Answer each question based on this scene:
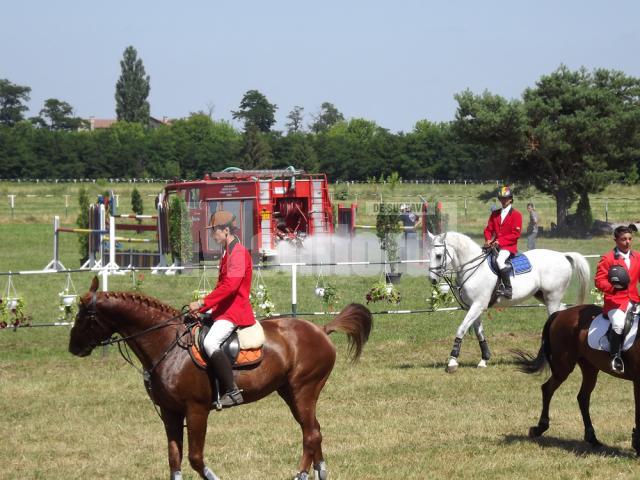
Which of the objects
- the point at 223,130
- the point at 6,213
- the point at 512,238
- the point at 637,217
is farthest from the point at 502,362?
the point at 223,130

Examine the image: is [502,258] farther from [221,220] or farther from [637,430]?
[221,220]

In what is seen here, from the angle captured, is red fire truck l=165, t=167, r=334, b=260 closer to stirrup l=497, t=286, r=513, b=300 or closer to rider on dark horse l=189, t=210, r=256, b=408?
stirrup l=497, t=286, r=513, b=300

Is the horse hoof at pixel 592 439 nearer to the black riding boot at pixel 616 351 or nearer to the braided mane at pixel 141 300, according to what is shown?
the black riding boot at pixel 616 351

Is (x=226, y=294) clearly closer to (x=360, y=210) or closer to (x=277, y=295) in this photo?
(x=277, y=295)

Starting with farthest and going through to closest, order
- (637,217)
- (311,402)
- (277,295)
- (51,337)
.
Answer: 1. (637,217)
2. (277,295)
3. (51,337)
4. (311,402)

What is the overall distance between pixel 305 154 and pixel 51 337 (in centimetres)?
6283

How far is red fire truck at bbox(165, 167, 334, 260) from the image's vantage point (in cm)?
2667

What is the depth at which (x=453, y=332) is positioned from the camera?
53.5 ft

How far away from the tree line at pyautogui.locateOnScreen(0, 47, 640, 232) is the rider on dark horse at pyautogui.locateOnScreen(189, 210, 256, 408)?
34970 millimetres

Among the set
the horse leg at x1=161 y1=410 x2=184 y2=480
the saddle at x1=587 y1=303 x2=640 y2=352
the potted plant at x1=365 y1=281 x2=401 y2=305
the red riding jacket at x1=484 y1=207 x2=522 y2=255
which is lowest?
the horse leg at x1=161 y1=410 x2=184 y2=480

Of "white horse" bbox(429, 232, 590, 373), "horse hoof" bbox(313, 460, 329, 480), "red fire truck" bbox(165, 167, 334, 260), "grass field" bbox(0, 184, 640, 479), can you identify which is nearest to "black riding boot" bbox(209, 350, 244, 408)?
"horse hoof" bbox(313, 460, 329, 480)

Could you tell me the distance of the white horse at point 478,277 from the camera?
13852 millimetres

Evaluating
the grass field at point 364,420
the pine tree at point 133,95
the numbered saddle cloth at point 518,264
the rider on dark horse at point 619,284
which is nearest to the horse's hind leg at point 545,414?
the grass field at point 364,420

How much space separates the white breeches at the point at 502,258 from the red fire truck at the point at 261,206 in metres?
13.3
